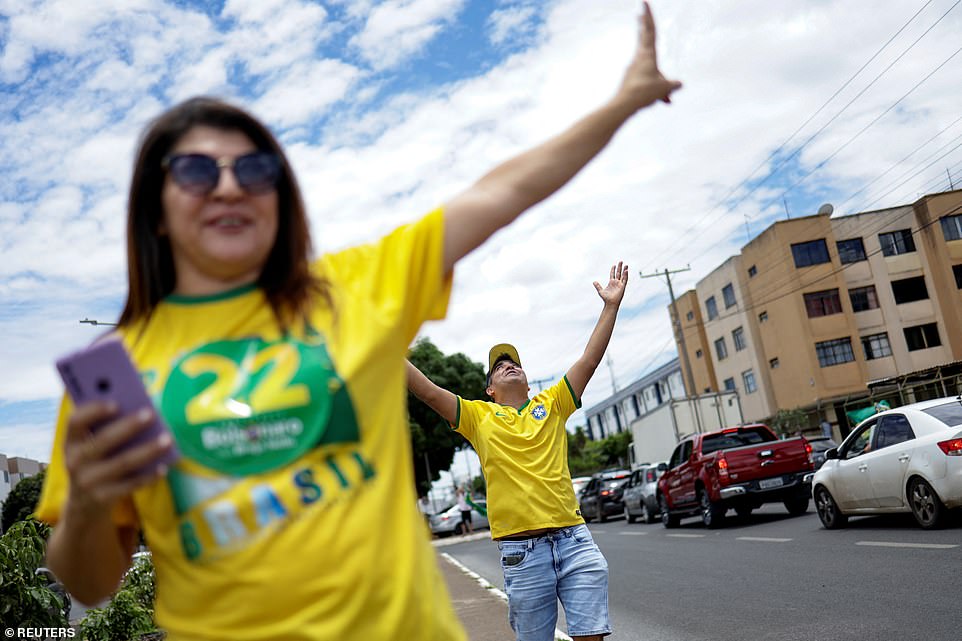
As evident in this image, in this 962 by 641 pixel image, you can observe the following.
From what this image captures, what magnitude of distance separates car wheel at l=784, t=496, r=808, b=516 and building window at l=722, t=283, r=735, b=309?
127 ft

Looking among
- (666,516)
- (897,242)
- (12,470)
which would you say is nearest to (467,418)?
(666,516)

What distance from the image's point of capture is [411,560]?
5.31 ft

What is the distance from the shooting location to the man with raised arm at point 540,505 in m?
4.65

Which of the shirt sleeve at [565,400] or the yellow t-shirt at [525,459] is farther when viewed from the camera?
the shirt sleeve at [565,400]

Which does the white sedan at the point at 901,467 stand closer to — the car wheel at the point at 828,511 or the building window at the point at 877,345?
the car wheel at the point at 828,511

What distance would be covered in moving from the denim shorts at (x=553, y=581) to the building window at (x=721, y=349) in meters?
55.4

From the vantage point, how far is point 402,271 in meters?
1.77

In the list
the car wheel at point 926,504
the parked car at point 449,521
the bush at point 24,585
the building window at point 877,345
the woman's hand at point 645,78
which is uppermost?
the building window at point 877,345

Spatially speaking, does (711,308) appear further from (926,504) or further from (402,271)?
(402,271)

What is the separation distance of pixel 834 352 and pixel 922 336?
489 cm

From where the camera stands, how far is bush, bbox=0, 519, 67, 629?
6676mm

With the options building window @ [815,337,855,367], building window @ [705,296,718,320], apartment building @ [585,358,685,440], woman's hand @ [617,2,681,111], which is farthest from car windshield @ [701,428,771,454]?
apartment building @ [585,358,685,440]

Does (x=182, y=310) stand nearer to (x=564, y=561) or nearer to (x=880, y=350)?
(x=564, y=561)

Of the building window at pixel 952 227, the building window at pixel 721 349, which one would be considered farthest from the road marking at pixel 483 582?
the building window at pixel 721 349
